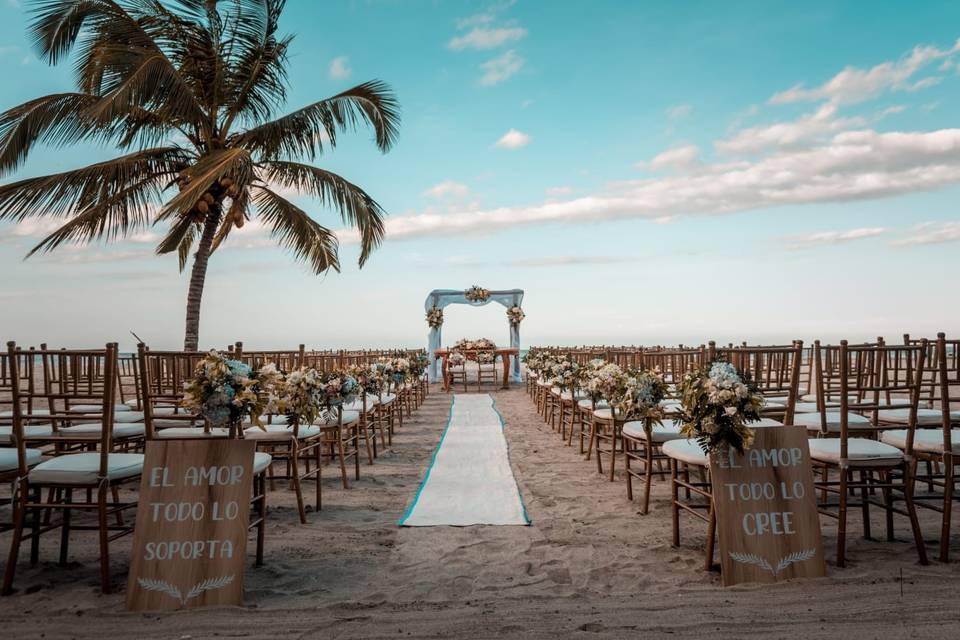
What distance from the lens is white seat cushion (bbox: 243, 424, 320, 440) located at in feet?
14.2

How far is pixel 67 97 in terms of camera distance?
8.60 metres

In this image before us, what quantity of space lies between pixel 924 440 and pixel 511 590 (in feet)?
8.55

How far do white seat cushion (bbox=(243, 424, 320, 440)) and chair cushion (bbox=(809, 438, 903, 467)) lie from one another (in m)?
3.53

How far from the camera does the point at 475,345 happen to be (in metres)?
18.1

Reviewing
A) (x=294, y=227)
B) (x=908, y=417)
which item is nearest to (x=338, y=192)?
(x=294, y=227)

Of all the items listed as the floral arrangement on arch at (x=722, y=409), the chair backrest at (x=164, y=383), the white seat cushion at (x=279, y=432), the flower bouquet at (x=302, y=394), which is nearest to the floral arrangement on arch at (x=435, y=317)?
the chair backrest at (x=164, y=383)

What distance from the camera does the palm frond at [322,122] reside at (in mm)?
9496

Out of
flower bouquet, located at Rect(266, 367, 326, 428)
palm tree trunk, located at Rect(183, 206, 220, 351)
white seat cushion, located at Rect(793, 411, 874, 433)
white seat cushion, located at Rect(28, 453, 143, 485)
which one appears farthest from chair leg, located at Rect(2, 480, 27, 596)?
palm tree trunk, located at Rect(183, 206, 220, 351)

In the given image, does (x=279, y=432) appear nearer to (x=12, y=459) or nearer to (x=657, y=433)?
(x=12, y=459)

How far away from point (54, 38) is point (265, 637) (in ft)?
36.3

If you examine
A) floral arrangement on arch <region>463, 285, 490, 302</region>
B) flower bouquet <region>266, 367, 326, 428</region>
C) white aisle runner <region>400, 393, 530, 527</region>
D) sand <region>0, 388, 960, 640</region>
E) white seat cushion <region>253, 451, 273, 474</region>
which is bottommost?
white aisle runner <region>400, 393, 530, 527</region>

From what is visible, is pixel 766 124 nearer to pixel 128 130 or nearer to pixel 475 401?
pixel 475 401

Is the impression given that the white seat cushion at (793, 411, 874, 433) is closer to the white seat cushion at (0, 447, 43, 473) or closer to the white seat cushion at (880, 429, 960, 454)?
the white seat cushion at (880, 429, 960, 454)

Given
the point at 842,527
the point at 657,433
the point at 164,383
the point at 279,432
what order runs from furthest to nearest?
1. the point at 164,383
2. the point at 279,432
3. the point at 657,433
4. the point at 842,527
